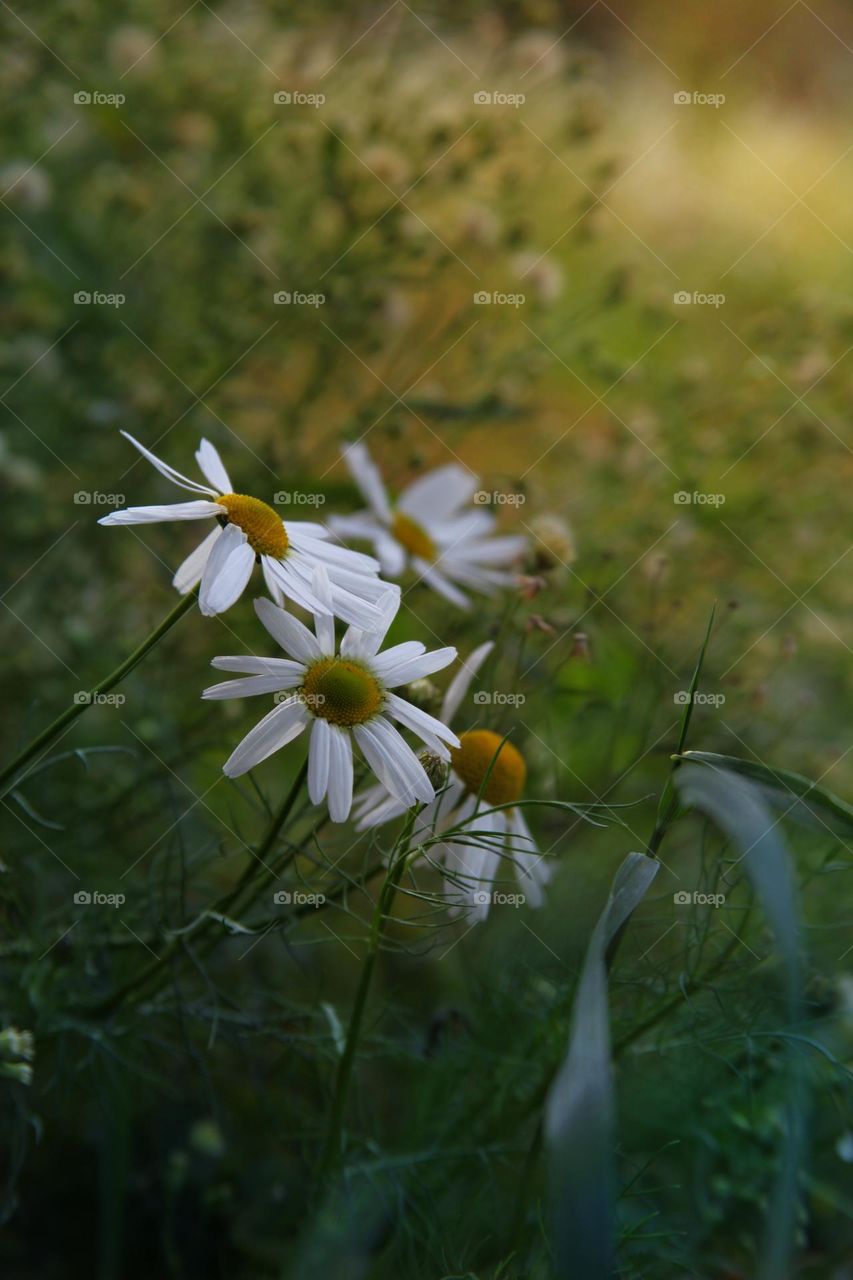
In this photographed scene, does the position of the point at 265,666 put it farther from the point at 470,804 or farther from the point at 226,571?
the point at 470,804

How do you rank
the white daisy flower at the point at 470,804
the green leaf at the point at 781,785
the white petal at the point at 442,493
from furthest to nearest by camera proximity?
the white petal at the point at 442,493
the white daisy flower at the point at 470,804
the green leaf at the point at 781,785

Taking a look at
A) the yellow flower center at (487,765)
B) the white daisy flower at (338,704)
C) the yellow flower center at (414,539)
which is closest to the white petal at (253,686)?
the white daisy flower at (338,704)

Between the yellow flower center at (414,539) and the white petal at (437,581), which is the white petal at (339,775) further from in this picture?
the yellow flower center at (414,539)

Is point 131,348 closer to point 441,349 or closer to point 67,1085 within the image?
point 441,349

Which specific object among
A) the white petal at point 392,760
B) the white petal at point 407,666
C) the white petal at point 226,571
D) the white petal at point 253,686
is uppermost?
the white petal at point 226,571

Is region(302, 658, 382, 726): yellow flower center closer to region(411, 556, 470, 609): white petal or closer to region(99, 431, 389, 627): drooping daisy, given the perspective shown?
region(99, 431, 389, 627): drooping daisy

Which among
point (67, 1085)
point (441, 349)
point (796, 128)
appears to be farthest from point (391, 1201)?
point (796, 128)

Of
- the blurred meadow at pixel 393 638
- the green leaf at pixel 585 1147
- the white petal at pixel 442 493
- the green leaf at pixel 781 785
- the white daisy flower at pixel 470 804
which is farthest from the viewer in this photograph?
the white petal at pixel 442 493

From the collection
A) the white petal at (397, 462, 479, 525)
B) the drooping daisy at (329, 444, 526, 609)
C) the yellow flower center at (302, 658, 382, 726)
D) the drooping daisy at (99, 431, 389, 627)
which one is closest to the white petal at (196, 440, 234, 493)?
the drooping daisy at (99, 431, 389, 627)
